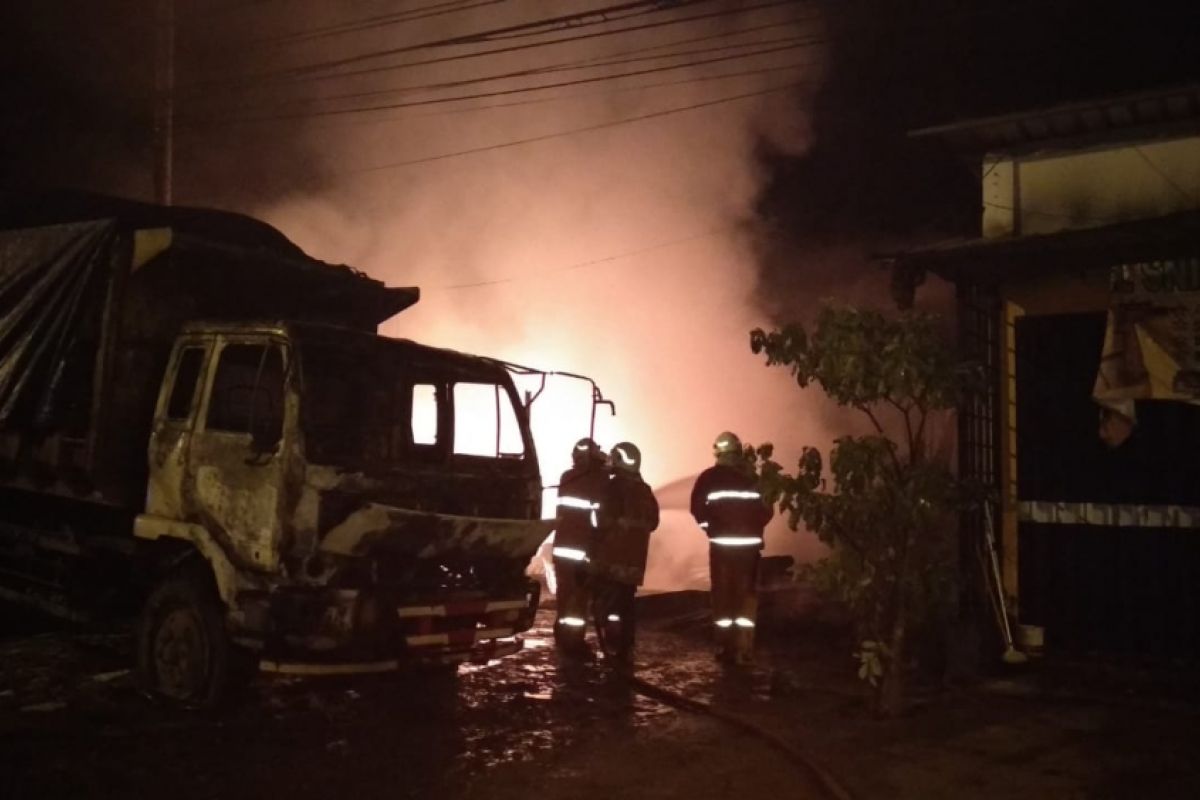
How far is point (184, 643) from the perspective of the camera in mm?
6273

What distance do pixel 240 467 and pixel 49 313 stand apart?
2013mm

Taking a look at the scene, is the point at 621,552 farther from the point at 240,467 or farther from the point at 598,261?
the point at 598,261

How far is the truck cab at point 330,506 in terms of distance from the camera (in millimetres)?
5719

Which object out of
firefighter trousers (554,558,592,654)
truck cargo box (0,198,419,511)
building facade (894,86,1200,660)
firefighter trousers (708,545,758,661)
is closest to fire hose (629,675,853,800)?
firefighter trousers (554,558,592,654)

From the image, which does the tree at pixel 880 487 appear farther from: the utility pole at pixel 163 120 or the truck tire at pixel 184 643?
the utility pole at pixel 163 120

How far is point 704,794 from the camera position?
197 inches

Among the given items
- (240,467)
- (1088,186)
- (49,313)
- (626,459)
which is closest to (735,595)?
(626,459)

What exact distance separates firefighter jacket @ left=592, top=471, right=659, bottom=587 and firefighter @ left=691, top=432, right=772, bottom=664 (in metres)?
0.47

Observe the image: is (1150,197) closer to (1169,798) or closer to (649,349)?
(1169,798)

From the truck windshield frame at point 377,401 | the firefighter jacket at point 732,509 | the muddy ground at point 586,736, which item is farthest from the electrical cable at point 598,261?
the truck windshield frame at point 377,401

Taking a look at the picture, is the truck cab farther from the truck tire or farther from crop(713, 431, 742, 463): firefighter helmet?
crop(713, 431, 742, 463): firefighter helmet

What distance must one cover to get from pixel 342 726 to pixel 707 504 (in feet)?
10.9

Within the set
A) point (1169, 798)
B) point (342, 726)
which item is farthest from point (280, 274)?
point (1169, 798)

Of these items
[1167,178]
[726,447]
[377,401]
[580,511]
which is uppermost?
[1167,178]
